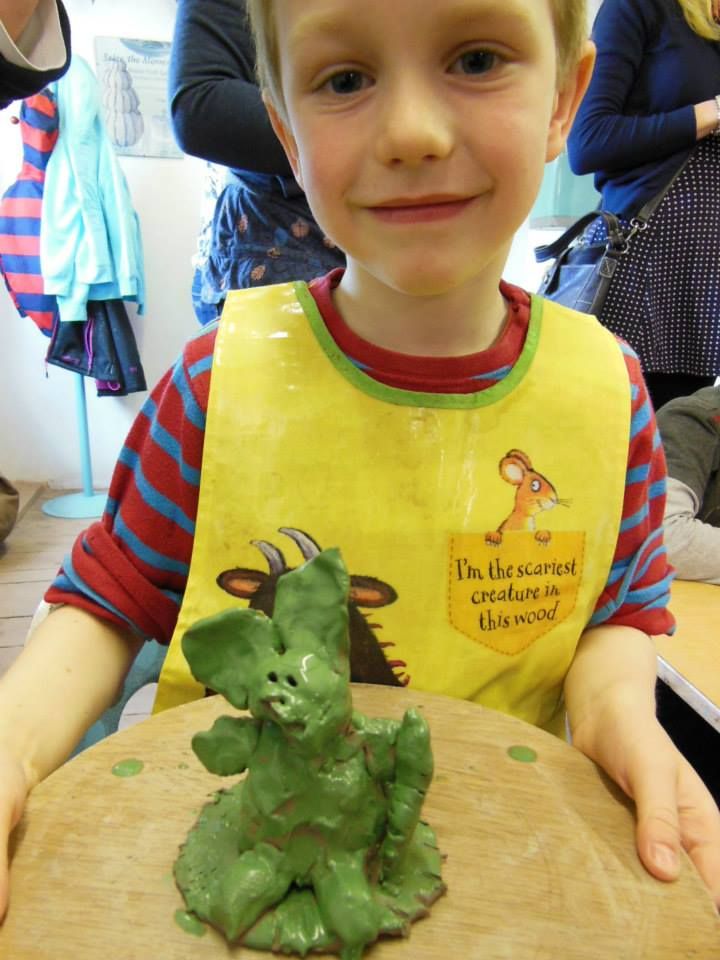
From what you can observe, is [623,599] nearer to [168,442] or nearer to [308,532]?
[308,532]

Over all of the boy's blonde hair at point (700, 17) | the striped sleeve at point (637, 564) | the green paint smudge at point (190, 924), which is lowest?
the green paint smudge at point (190, 924)

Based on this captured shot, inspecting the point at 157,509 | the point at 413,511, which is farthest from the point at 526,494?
the point at 157,509

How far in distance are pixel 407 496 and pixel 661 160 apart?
900mm

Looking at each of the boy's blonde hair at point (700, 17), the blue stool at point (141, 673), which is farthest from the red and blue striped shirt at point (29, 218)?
the blue stool at point (141, 673)

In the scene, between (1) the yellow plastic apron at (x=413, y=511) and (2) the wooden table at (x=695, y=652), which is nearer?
(1) the yellow plastic apron at (x=413, y=511)

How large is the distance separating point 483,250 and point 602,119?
0.82 metres

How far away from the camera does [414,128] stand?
53 cm

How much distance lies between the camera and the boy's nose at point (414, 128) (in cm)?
53

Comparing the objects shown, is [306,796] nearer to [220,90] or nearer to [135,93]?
[220,90]

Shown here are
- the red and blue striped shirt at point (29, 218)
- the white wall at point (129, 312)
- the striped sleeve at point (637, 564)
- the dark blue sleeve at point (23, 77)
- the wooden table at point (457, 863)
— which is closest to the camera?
the wooden table at point (457, 863)

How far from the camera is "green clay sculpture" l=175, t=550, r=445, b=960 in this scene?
47 centimetres

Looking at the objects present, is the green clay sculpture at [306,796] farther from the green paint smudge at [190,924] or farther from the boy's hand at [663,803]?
the boy's hand at [663,803]

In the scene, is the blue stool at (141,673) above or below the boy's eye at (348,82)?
below

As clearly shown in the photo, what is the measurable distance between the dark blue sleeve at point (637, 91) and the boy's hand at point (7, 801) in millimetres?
1218
